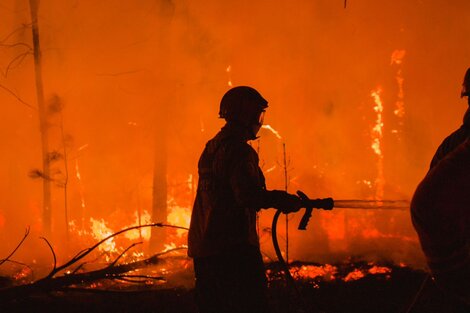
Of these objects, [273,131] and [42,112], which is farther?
[273,131]

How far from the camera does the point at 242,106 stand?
3121mm

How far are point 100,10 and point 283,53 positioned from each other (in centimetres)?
651

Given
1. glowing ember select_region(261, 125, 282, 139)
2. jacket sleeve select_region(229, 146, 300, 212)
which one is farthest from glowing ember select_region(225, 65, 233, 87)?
jacket sleeve select_region(229, 146, 300, 212)

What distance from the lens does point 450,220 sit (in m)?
1.51

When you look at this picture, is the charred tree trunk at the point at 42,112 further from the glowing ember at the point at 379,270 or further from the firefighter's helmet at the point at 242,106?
the firefighter's helmet at the point at 242,106

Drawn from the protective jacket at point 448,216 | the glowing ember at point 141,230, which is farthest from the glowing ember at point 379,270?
the glowing ember at point 141,230

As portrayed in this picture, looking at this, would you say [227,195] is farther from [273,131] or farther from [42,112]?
[273,131]

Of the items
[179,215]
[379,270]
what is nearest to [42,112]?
[179,215]

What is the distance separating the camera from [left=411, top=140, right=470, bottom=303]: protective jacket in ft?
4.90

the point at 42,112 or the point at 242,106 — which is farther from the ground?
the point at 42,112

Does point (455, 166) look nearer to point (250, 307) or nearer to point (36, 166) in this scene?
point (250, 307)

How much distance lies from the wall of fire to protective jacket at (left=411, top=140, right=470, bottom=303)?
31.0 feet

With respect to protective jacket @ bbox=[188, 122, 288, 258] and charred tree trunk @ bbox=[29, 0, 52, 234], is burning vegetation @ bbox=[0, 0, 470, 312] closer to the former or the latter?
charred tree trunk @ bbox=[29, 0, 52, 234]

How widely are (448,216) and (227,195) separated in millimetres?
1652
